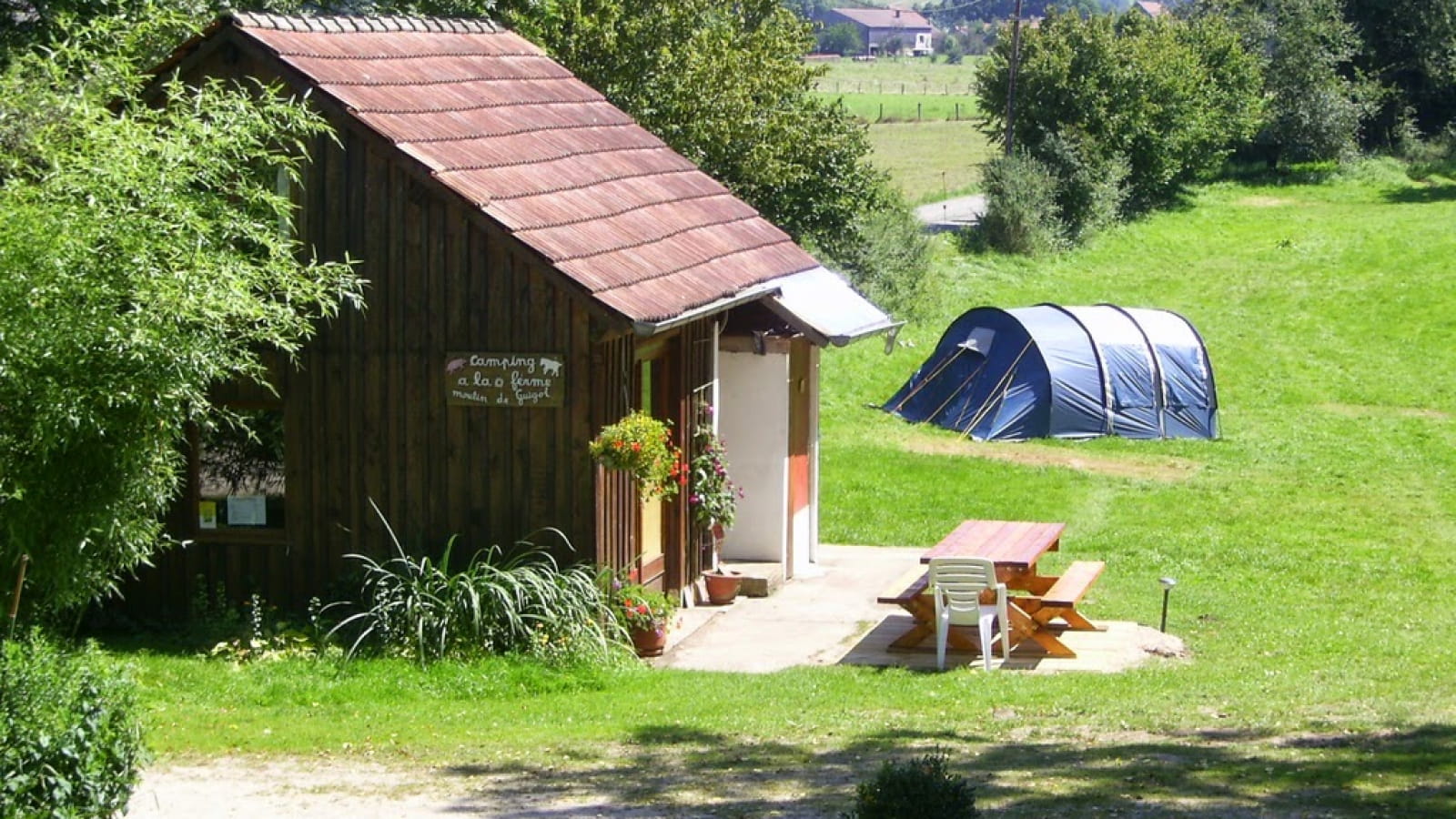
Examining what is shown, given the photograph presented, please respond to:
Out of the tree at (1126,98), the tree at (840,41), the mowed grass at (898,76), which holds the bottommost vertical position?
the tree at (1126,98)

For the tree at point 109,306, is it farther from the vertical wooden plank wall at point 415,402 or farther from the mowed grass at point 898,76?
the mowed grass at point 898,76

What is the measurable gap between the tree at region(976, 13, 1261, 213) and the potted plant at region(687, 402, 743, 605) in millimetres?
28155

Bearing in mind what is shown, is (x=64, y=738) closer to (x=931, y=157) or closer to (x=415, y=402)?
(x=415, y=402)

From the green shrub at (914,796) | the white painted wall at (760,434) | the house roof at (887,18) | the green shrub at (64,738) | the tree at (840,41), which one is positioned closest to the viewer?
the green shrub at (914,796)

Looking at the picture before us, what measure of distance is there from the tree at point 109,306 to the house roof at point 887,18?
17030 centimetres

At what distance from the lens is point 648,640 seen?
1310 cm

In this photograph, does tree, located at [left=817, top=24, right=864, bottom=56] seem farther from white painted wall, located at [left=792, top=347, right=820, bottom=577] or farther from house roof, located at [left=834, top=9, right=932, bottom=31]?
white painted wall, located at [left=792, top=347, right=820, bottom=577]

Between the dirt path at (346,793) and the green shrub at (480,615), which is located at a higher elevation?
the green shrub at (480,615)

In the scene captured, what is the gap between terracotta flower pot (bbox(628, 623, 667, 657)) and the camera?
13.1m

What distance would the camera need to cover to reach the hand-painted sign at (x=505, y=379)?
1276cm

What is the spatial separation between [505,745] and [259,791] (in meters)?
1.51

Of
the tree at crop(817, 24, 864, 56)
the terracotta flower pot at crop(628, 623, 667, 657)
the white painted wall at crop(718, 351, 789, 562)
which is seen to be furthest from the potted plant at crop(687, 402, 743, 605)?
the tree at crop(817, 24, 864, 56)

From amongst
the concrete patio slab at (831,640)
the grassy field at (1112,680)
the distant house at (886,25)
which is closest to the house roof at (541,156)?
the concrete patio slab at (831,640)

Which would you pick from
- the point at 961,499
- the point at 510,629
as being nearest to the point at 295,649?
the point at 510,629
